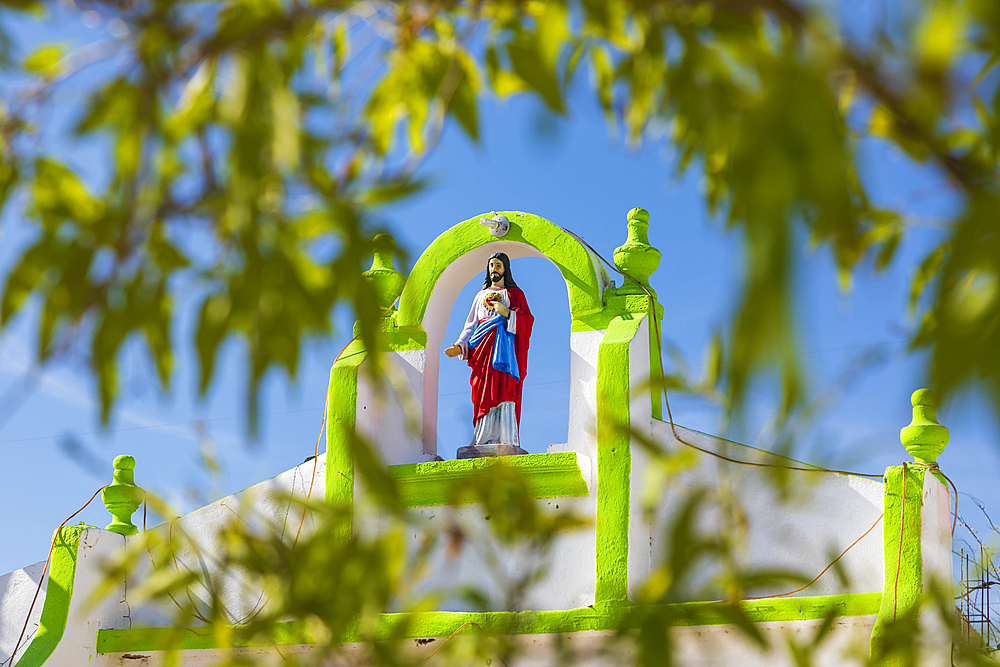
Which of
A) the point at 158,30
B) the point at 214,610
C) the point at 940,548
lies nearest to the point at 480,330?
the point at 940,548

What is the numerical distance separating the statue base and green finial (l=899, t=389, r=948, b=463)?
2.36 meters

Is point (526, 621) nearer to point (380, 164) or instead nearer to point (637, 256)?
point (637, 256)

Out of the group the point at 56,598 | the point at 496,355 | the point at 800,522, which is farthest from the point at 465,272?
the point at 56,598

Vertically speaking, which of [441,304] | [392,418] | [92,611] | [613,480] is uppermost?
[441,304]

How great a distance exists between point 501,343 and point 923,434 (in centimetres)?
269

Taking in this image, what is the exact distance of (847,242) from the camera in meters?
1.13

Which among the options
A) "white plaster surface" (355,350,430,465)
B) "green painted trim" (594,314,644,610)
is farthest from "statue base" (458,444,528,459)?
"green painted trim" (594,314,644,610)

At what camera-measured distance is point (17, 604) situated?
713 centimetres

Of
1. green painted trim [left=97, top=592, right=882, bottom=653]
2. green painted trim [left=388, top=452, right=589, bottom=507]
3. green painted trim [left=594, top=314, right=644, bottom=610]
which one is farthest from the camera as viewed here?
Result: green painted trim [left=388, top=452, right=589, bottom=507]

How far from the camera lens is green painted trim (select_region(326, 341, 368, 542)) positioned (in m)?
6.55

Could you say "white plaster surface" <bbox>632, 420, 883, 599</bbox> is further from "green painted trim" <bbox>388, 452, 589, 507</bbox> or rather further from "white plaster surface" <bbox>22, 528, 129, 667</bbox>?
"white plaster surface" <bbox>22, 528, 129, 667</bbox>

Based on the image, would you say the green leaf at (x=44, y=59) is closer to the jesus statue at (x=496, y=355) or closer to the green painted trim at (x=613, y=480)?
the green painted trim at (x=613, y=480)

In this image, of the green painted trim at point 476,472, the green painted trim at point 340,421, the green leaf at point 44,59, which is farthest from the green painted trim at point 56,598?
the green leaf at point 44,59

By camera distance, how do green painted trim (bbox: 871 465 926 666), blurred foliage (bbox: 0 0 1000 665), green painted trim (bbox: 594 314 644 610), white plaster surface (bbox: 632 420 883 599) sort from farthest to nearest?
green painted trim (bbox: 594 314 644 610) → white plaster surface (bbox: 632 420 883 599) → green painted trim (bbox: 871 465 926 666) → blurred foliage (bbox: 0 0 1000 665)
